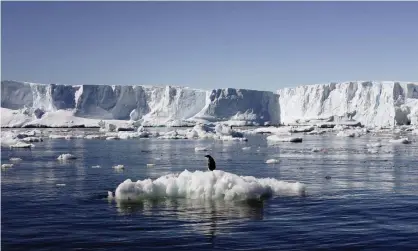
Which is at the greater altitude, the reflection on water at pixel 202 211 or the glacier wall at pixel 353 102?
the glacier wall at pixel 353 102

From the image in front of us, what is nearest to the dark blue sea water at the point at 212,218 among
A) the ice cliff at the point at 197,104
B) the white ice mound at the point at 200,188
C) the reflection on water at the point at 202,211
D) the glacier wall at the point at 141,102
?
the reflection on water at the point at 202,211

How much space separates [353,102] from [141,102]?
59243 mm

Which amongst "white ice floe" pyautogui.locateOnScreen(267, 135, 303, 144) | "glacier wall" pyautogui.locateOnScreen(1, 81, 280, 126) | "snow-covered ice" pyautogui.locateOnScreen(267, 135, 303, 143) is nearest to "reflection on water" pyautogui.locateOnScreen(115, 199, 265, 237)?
"white ice floe" pyautogui.locateOnScreen(267, 135, 303, 144)

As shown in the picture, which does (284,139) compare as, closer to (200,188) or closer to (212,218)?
(200,188)

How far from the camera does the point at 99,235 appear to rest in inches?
462

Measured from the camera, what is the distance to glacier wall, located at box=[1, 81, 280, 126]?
136000mm

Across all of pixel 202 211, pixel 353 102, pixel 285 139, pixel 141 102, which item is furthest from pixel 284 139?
pixel 141 102

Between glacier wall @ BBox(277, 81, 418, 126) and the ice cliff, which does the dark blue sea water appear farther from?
the ice cliff

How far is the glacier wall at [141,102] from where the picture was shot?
136 meters

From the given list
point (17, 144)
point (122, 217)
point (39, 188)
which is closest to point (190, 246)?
point (122, 217)

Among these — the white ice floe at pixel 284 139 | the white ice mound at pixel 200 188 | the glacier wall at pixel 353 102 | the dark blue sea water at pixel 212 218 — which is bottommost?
the dark blue sea water at pixel 212 218

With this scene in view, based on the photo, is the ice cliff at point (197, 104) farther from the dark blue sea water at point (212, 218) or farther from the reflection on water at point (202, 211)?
the reflection on water at point (202, 211)

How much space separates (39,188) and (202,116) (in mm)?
115991

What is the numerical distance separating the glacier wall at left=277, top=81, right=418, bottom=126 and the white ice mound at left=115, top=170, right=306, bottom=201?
8515 cm
